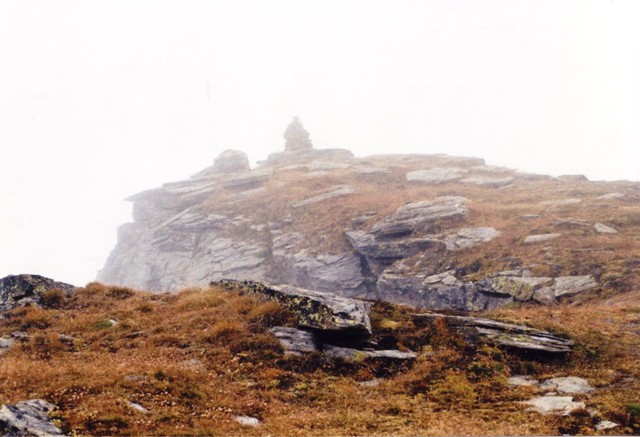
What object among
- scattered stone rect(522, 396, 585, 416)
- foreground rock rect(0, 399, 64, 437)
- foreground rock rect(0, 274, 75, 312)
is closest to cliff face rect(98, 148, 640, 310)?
scattered stone rect(522, 396, 585, 416)

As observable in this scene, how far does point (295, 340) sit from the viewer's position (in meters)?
15.8

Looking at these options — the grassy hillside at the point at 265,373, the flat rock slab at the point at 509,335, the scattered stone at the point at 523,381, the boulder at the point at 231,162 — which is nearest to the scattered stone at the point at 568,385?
the scattered stone at the point at 523,381

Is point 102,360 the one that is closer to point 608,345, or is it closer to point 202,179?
point 608,345

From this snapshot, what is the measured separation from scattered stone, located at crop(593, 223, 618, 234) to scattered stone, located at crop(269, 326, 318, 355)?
97.9 feet

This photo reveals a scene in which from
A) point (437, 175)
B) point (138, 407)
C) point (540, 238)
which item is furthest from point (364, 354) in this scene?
point (437, 175)

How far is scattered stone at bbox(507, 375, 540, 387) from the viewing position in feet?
43.2

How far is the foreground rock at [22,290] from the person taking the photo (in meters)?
19.4

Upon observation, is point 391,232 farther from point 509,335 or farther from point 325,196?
point 509,335

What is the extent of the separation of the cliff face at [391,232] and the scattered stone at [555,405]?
1671 centimetres

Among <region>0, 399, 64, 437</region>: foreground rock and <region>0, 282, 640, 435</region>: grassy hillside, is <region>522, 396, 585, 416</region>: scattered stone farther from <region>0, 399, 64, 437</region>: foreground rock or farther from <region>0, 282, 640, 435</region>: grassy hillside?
<region>0, 399, 64, 437</region>: foreground rock

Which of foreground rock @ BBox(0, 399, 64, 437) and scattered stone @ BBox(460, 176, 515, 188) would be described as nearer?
foreground rock @ BBox(0, 399, 64, 437)

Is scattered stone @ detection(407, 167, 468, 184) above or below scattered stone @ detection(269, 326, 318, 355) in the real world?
above

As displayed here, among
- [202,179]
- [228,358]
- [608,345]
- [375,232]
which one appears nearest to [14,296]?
[228,358]

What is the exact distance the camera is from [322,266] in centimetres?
4478
